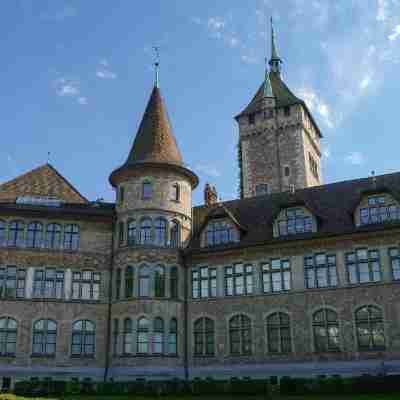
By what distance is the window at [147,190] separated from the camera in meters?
40.3

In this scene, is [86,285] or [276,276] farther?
[86,285]

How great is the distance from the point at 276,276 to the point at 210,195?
13580 mm

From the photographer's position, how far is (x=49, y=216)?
129 ft

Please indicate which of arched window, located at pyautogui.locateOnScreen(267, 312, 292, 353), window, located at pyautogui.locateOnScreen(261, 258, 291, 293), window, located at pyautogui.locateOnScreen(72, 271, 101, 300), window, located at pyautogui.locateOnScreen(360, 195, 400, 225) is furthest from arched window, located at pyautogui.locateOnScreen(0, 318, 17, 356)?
window, located at pyautogui.locateOnScreen(360, 195, 400, 225)

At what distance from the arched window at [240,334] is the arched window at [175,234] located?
6422 mm

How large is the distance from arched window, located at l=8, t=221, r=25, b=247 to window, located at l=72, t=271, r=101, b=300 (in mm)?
4121

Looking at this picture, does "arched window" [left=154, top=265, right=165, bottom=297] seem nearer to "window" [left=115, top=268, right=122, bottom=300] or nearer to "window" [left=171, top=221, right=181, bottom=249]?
"window" [left=171, top=221, right=181, bottom=249]

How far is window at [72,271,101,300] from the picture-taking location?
3884 centimetres

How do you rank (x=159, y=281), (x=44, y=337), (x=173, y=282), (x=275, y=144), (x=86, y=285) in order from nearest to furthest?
(x=44, y=337), (x=159, y=281), (x=86, y=285), (x=173, y=282), (x=275, y=144)

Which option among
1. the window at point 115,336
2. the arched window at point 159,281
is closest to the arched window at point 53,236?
the window at point 115,336

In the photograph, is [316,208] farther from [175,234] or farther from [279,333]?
[175,234]

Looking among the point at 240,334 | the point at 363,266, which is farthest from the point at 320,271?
the point at 240,334

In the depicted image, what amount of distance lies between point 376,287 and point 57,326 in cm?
2001

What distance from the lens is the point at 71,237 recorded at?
39.8 meters
